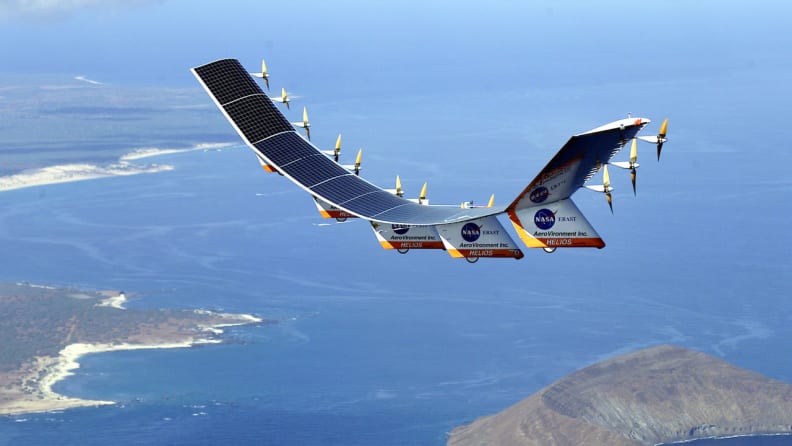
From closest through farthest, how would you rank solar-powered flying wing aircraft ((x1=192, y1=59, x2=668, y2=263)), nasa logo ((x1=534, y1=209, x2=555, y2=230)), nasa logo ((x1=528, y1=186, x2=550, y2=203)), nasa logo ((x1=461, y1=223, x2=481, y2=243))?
solar-powered flying wing aircraft ((x1=192, y1=59, x2=668, y2=263)) < nasa logo ((x1=528, y1=186, x2=550, y2=203)) < nasa logo ((x1=534, y1=209, x2=555, y2=230)) < nasa logo ((x1=461, y1=223, x2=481, y2=243))

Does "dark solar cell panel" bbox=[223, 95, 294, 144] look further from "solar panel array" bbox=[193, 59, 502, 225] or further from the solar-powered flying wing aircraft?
the solar-powered flying wing aircraft

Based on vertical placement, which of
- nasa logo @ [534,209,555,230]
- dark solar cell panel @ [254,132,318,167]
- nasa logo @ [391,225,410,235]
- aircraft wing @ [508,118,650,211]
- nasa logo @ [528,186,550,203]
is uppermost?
dark solar cell panel @ [254,132,318,167]

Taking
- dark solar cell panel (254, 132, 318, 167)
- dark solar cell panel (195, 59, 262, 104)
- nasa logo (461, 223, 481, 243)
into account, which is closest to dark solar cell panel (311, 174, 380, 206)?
dark solar cell panel (254, 132, 318, 167)

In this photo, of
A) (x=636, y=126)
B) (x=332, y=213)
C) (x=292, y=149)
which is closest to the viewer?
(x=636, y=126)

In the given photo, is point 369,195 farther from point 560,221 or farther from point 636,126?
point 636,126

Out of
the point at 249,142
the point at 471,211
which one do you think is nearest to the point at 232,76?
the point at 249,142

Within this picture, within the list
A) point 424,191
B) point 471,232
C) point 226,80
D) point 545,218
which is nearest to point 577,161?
point 545,218

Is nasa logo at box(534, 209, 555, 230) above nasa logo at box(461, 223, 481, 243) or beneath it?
beneath
